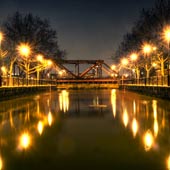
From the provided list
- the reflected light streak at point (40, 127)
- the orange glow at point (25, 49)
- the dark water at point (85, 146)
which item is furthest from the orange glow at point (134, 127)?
the orange glow at point (25, 49)

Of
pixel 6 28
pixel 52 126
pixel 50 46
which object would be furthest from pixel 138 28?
pixel 52 126

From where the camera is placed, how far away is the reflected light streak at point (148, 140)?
314 inches

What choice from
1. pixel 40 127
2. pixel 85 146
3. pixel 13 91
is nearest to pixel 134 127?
pixel 40 127

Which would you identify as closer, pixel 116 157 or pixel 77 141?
pixel 116 157

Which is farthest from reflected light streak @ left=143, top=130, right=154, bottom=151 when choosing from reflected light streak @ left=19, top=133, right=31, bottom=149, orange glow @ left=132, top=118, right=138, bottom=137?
reflected light streak @ left=19, top=133, right=31, bottom=149

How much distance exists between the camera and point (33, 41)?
216ft

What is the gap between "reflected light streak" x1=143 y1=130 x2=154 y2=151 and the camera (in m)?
7.98

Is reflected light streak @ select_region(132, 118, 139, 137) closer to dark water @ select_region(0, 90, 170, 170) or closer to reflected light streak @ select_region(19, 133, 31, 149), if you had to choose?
dark water @ select_region(0, 90, 170, 170)

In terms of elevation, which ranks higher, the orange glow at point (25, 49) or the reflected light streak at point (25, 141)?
the orange glow at point (25, 49)

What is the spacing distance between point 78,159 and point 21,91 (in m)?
35.1

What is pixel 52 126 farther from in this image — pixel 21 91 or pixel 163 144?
pixel 21 91

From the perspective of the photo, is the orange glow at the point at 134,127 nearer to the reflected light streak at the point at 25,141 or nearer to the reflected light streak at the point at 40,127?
the reflected light streak at the point at 40,127

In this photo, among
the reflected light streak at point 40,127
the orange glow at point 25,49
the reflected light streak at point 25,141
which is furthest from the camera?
the orange glow at point 25,49

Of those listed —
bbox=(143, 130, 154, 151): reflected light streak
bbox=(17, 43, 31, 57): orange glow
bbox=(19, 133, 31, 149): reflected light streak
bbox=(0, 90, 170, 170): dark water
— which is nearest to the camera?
bbox=(0, 90, 170, 170): dark water
